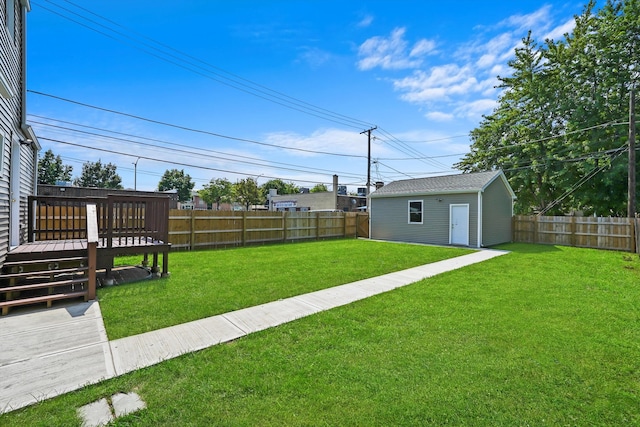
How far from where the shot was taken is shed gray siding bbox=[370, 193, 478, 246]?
42.5ft

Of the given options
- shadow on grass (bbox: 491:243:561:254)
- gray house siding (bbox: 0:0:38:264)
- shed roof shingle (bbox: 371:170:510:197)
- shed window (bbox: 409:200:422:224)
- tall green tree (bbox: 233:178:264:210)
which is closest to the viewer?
gray house siding (bbox: 0:0:38:264)

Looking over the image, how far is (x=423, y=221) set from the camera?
1459cm

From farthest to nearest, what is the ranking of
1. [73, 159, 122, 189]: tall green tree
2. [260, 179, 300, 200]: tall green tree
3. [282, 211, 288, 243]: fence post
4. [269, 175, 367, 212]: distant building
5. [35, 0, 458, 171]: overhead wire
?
[260, 179, 300, 200]: tall green tree, [73, 159, 122, 189]: tall green tree, [269, 175, 367, 212]: distant building, [282, 211, 288, 243]: fence post, [35, 0, 458, 171]: overhead wire

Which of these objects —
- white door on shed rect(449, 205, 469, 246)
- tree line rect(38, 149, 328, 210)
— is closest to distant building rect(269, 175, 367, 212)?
tree line rect(38, 149, 328, 210)

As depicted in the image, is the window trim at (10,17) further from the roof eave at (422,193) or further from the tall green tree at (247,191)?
the tall green tree at (247,191)

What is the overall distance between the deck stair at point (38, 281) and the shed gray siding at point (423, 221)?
43.0 feet

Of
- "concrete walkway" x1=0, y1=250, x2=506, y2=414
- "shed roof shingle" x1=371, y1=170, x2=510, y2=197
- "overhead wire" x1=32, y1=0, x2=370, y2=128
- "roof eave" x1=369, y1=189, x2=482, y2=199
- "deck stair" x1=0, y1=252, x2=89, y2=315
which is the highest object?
"overhead wire" x1=32, y1=0, x2=370, y2=128

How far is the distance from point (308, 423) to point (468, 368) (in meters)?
1.61

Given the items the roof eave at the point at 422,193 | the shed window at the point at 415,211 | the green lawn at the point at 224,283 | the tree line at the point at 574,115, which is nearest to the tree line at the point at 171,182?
the roof eave at the point at 422,193

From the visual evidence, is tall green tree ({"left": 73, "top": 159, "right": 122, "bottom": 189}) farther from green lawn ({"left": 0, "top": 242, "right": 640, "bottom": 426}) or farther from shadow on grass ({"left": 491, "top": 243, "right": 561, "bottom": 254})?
green lawn ({"left": 0, "top": 242, "right": 640, "bottom": 426})

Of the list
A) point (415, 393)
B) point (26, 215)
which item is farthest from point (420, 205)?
point (26, 215)

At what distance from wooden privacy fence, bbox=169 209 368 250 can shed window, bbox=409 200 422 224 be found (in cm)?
353

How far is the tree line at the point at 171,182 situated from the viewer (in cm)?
3678

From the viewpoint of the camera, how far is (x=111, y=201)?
564cm
